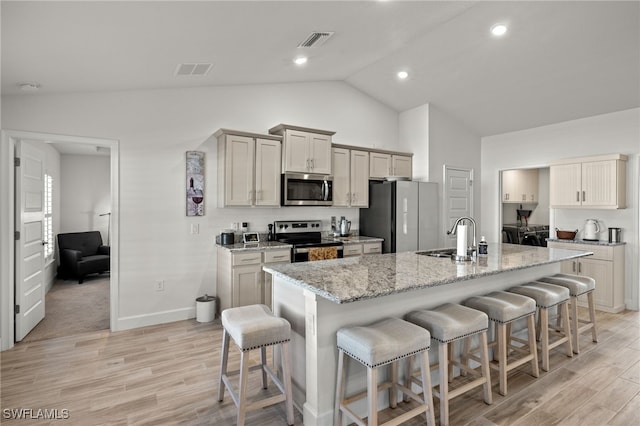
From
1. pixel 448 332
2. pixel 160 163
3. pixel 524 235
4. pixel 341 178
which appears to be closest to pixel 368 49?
pixel 341 178

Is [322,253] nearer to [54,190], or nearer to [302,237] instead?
[302,237]

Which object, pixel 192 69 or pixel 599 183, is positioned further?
pixel 599 183

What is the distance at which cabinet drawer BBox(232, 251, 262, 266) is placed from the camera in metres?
3.97

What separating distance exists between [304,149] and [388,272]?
2.61 meters

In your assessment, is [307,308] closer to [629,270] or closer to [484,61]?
[484,61]

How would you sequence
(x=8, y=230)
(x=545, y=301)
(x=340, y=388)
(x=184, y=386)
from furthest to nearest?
1. (x=8, y=230)
2. (x=545, y=301)
3. (x=184, y=386)
4. (x=340, y=388)

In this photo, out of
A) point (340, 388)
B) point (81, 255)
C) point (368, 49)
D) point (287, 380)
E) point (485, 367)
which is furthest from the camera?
point (81, 255)

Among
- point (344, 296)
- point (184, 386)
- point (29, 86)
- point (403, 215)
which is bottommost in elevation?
point (184, 386)

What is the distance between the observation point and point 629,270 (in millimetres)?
4656

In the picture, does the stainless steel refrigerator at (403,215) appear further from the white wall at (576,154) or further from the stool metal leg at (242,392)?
the stool metal leg at (242,392)

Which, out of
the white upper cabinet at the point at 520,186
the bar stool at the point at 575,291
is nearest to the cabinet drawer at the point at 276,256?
the bar stool at the point at 575,291

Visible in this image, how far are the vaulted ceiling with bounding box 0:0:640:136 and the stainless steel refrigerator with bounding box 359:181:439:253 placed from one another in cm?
150

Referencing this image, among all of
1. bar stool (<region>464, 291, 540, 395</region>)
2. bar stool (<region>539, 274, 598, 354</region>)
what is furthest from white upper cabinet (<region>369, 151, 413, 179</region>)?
bar stool (<region>464, 291, 540, 395</region>)

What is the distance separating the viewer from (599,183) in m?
4.68
